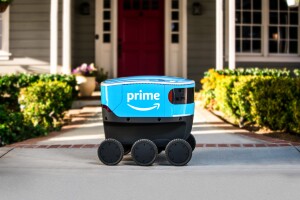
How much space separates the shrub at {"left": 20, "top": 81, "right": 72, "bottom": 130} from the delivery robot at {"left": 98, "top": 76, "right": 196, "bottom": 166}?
12.8 ft

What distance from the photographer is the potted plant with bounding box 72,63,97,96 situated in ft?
46.3

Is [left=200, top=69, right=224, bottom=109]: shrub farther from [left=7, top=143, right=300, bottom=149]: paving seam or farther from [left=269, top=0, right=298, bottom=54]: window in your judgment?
[left=7, top=143, right=300, bottom=149]: paving seam

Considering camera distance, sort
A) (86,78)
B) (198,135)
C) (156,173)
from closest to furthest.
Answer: (156,173)
(198,135)
(86,78)

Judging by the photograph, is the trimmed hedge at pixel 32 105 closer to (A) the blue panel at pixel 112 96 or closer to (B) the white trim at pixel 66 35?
(B) the white trim at pixel 66 35

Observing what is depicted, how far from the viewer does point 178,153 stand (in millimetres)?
6676

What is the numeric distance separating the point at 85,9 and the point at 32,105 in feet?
18.2

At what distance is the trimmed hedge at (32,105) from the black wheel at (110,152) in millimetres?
2847

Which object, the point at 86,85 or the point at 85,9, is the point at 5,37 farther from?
the point at 86,85

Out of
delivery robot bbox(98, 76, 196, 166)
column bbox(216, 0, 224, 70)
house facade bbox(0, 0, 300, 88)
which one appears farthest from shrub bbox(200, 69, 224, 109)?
delivery robot bbox(98, 76, 196, 166)

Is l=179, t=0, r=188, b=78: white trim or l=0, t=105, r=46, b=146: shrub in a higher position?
l=179, t=0, r=188, b=78: white trim

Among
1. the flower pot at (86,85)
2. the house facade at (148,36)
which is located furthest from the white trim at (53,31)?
the house facade at (148,36)

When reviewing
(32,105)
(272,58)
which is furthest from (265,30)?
(32,105)

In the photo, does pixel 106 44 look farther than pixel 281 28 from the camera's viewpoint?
No

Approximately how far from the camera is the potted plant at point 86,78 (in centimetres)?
1412
